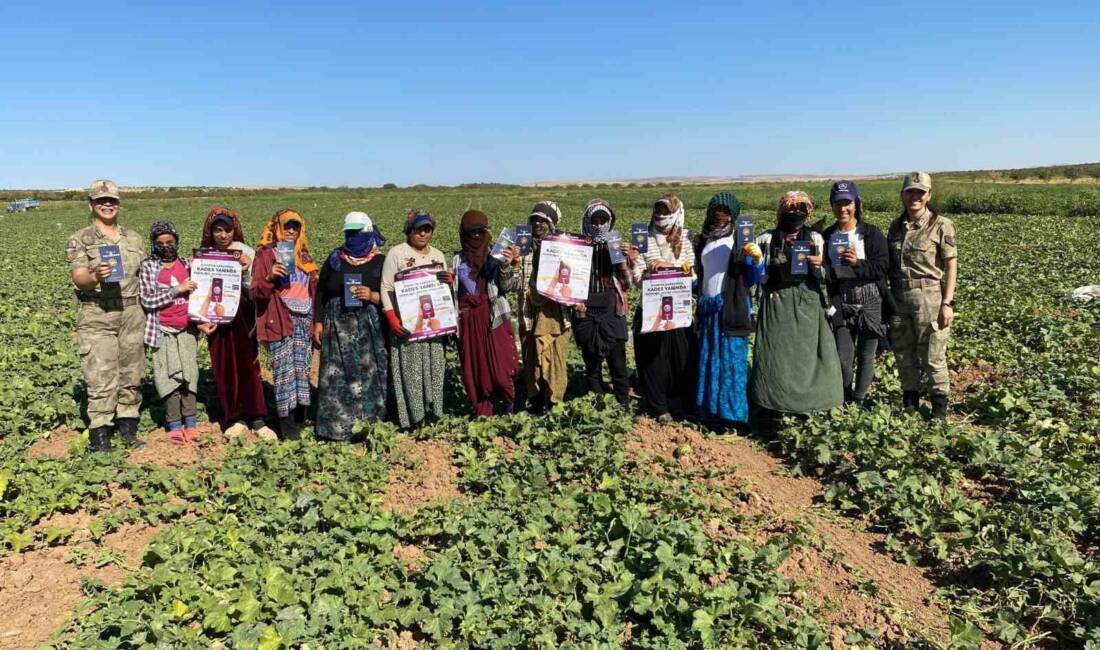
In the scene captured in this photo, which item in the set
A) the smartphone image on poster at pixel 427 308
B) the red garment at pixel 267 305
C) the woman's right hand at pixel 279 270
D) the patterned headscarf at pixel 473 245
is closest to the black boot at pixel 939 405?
the patterned headscarf at pixel 473 245

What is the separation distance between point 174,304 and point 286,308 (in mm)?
871

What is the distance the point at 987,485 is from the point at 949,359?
132 inches

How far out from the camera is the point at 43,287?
14.0 m

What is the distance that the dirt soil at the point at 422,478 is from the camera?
4.57 meters

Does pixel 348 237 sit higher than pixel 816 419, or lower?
higher

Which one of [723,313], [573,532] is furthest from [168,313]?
[723,313]

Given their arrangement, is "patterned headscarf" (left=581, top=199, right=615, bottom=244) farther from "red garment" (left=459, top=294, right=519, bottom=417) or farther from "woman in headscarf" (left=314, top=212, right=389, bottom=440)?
"woman in headscarf" (left=314, top=212, right=389, bottom=440)

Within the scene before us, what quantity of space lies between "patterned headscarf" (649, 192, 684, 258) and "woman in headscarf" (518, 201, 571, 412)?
0.82 meters

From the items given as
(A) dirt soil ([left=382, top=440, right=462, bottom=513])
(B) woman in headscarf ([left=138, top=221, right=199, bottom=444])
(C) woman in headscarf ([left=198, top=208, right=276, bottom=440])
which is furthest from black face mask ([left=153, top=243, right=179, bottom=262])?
(A) dirt soil ([left=382, top=440, right=462, bottom=513])

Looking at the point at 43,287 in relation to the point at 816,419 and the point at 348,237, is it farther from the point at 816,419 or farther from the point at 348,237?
the point at 816,419

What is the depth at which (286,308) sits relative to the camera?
5.39m

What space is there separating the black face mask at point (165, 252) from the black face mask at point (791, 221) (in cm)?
478

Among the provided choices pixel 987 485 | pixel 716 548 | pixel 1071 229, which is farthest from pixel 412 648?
pixel 1071 229

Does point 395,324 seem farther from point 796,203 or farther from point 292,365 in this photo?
point 796,203
